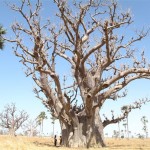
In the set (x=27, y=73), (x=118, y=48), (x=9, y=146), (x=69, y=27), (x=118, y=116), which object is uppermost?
(x=69, y=27)

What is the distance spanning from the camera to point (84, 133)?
20.1 m

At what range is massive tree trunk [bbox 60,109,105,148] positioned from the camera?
1977 cm

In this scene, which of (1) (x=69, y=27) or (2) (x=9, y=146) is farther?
(1) (x=69, y=27)

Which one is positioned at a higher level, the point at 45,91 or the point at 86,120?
the point at 45,91

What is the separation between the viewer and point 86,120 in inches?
800

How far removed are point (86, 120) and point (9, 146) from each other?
753cm

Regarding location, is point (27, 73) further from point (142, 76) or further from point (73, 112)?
point (142, 76)

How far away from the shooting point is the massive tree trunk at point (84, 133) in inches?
778

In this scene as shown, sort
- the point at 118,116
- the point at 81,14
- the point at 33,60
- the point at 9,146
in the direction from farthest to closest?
the point at 118,116 < the point at 33,60 < the point at 81,14 < the point at 9,146

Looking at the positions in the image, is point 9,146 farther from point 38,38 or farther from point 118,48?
point 118,48

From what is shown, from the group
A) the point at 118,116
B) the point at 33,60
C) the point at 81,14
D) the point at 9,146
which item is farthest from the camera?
the point at 118,116

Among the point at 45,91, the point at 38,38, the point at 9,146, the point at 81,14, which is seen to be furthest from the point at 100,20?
the point at 9,146

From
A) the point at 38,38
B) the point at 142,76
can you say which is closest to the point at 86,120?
the point at 142,76

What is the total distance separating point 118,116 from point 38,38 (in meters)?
8.25
